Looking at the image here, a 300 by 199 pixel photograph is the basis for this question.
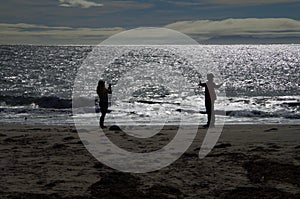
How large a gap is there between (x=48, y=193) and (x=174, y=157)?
342cm

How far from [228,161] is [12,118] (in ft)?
54.1

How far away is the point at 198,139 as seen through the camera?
1216 centimetres

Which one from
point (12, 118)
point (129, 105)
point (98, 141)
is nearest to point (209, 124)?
point (98, 141)

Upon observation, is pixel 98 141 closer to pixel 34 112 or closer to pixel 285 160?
pixel 285 160

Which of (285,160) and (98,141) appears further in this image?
(98,141)

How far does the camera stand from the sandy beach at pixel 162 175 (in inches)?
275

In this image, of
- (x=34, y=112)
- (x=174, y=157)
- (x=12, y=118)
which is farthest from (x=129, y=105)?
(x=174, y=157)

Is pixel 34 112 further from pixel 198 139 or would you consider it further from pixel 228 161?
pixel 228 161

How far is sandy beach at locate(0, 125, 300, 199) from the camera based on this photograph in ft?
22.9

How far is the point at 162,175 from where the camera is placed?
8.05 m

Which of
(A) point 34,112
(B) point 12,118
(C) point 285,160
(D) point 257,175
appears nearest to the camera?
(D) point 257,175

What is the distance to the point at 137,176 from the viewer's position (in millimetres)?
7945

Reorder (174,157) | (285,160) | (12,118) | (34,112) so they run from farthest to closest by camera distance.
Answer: (34,112) < (12,118) < (174,157) < (285,160)

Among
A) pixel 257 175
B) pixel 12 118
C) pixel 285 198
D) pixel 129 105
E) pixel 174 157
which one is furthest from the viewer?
pixel 129 105
